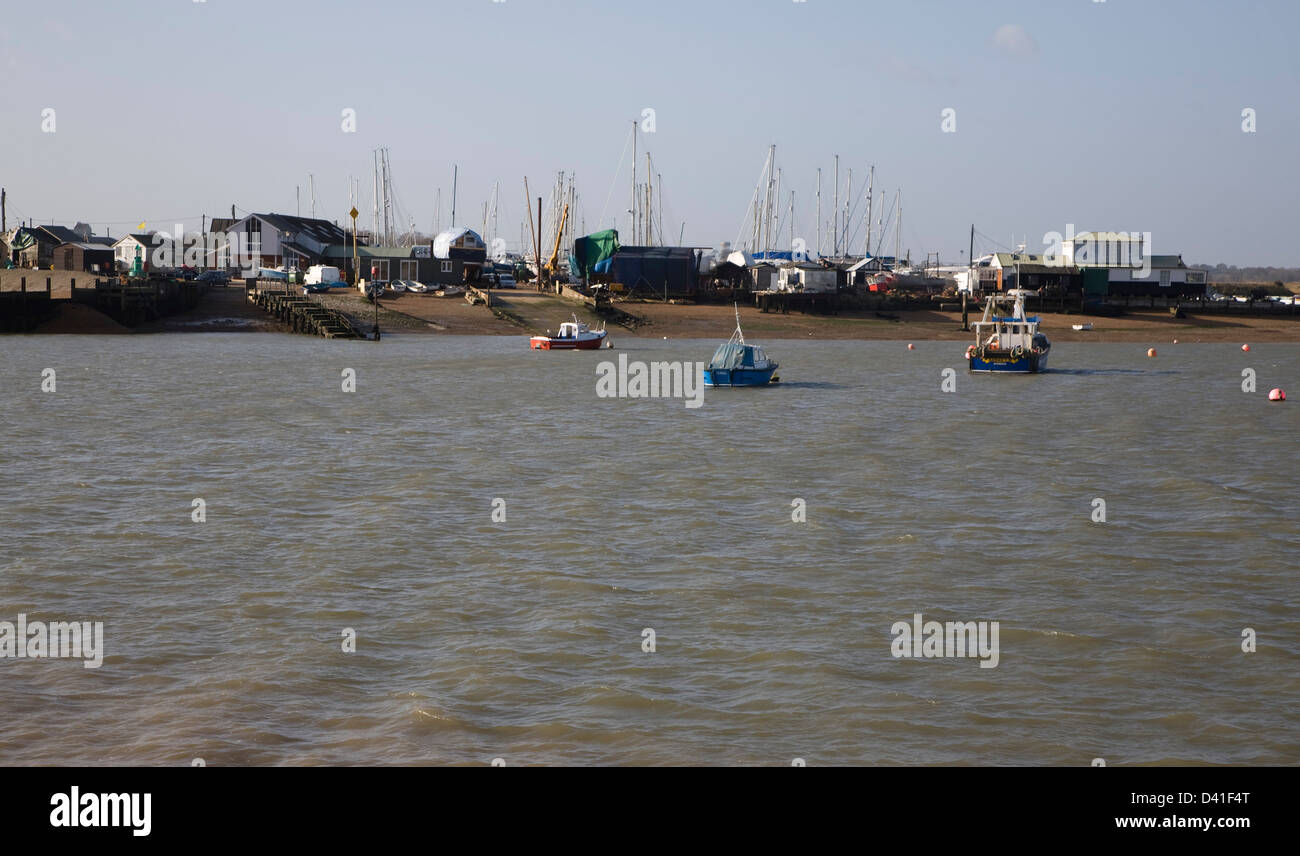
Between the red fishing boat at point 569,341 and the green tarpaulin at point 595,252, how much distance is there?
33192 mm

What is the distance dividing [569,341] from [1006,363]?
2501 centimetres

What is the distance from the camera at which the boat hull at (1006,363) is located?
57750 mm

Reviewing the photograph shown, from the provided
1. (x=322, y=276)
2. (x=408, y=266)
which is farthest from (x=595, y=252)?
(x=322, y=276)

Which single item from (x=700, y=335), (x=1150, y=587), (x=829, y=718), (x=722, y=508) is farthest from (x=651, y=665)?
(x=700, y=335)

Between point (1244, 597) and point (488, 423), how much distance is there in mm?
24348

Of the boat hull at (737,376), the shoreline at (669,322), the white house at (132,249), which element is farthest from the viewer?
the white house at (132,249)

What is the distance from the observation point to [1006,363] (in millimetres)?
57781
